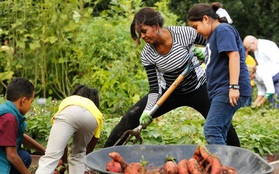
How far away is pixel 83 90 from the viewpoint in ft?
20.2

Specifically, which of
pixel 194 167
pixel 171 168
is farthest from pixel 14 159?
pixel 194 167

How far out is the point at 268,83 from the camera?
1238 centimetres

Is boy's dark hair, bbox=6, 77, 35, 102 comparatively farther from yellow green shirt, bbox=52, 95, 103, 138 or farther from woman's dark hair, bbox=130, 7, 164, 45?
woman's dark hair, bbox=130, 7, 164, 45

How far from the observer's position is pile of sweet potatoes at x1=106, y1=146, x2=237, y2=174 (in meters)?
4.05

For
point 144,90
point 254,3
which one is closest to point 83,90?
point 144,90

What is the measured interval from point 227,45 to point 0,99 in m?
4.40

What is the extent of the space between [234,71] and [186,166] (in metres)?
1.63

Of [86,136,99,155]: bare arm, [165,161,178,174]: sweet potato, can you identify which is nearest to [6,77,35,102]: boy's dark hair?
[86,136,99,155]: bare arm

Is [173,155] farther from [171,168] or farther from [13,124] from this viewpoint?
[13,124]

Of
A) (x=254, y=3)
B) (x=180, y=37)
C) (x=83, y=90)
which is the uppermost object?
(x=180, y=37)

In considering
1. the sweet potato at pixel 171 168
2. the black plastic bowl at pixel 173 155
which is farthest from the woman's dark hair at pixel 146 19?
the sweet potato at pixel 171 168

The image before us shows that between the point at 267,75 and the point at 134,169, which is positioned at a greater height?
the point at 134,169

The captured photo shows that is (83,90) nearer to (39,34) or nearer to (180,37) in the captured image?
(180,37)

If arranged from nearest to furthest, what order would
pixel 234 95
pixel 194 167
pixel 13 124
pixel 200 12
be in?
1. pixel 194 167
2. pixel 234 95
3. pixel 13 124
4. pixel 200 12
